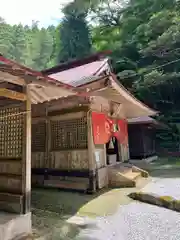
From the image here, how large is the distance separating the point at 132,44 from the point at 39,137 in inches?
686

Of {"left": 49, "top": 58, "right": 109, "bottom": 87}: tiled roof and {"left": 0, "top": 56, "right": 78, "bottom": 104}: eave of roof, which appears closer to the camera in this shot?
{"left": 0, "top": 56, "right": 78, "bottom": 104}: eave of roof

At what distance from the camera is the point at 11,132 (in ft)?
14.3

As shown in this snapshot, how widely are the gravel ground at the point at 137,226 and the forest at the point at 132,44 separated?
13.2 meters

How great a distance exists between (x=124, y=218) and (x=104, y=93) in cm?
405

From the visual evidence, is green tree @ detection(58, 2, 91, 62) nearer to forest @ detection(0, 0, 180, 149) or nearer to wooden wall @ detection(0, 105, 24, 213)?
forest @ detection(0, 0, 180, 149)

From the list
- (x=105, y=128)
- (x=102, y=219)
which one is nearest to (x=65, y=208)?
(x=102, y=219)

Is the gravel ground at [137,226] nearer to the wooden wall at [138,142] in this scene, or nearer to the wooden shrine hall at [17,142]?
the wooden shrine hall at [17,142]

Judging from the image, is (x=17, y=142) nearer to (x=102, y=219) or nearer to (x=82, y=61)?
(x=102, y=219)

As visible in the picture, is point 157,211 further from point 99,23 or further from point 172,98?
point 99,23

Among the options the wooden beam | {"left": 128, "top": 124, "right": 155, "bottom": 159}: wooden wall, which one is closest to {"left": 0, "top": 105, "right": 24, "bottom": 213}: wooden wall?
the wooden beam

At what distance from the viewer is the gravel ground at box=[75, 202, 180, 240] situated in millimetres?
3512

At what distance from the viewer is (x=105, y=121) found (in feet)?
25.4

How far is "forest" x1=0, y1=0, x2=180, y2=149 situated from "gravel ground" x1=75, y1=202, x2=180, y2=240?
1317 centimetres

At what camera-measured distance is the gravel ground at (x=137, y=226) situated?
3.51 metres
